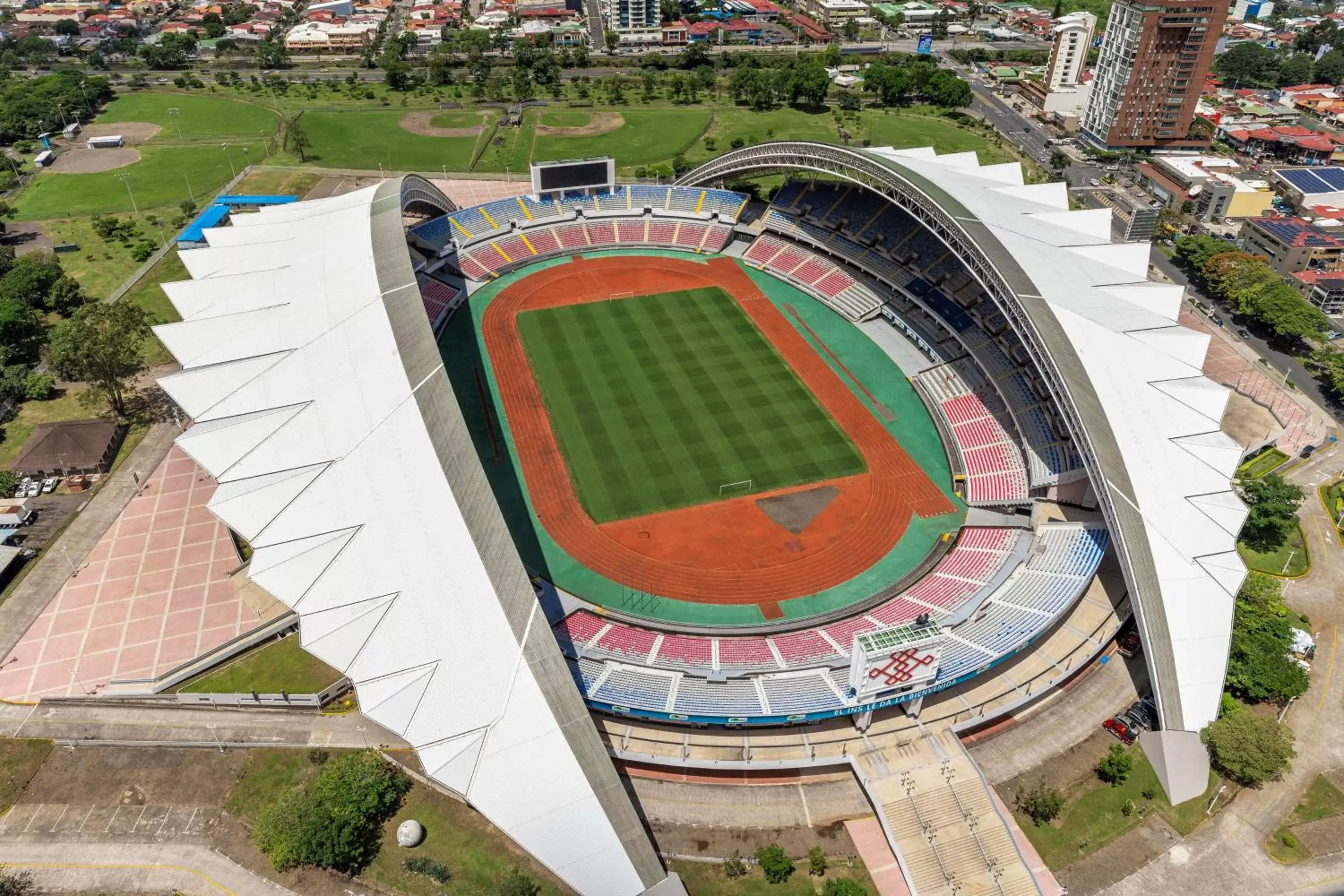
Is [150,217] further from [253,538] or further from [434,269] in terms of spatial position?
[253,538]

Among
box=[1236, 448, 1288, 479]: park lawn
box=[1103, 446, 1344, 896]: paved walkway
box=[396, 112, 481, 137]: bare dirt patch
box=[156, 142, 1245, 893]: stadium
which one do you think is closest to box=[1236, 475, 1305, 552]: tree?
box=[1236, 448, 1288, 479]: park lawn

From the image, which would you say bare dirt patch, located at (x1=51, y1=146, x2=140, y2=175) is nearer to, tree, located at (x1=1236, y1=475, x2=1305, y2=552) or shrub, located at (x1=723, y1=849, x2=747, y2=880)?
shrub, located at (x1=723, y1=849, x2=747, y2=880)

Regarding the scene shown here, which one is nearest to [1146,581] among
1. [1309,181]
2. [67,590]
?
[67,590]

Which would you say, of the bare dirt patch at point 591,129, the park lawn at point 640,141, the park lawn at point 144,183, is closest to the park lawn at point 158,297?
the park lawn at point 144,183

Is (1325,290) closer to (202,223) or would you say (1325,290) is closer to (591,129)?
(591,129)

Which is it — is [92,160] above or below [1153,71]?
below

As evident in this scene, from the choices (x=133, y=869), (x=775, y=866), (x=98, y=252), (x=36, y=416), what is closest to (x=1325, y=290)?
(x=775, y=866)
